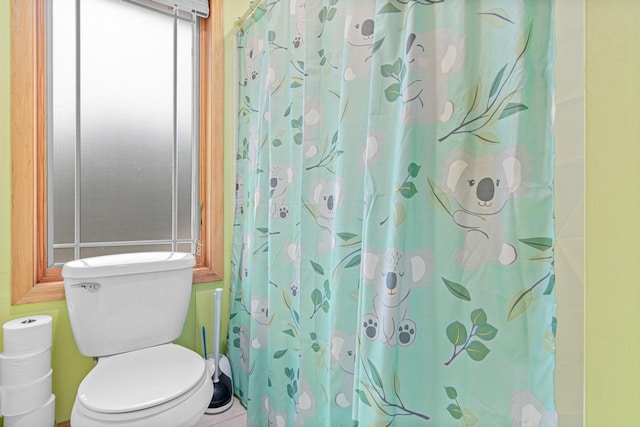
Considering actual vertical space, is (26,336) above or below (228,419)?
above

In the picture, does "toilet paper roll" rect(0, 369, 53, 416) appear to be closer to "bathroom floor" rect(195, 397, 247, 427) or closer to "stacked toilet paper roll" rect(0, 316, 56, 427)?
"stacked toilet paper roll" rect(0, 316, 56, 427)

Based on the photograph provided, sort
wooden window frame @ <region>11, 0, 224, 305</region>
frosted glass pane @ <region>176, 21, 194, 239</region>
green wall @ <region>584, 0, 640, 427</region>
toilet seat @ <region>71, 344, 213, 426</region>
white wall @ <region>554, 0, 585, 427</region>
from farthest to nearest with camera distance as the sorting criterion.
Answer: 1. frosted glass pane @ <region>176, 21, 194, 239</region>
2. wooden window frame @ <region>11, 0, 224, 305</region>
3. toilet seat @ <region>71, 344, 213, 426</region>
4. white wall @ <region>554, 0, 585, 427</region>
5. green wall @ <region>584, 0, 640, 427</region>

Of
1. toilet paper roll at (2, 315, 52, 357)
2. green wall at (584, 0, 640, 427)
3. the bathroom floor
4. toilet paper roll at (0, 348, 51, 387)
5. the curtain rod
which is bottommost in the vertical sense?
the bathroom floor

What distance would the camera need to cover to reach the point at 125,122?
1.52 metres

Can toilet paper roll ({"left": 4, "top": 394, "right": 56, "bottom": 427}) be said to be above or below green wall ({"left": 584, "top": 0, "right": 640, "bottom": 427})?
below

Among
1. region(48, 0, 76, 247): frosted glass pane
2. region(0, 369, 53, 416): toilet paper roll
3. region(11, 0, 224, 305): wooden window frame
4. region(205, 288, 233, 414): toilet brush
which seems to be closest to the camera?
region(0, 369, 53, 416): toilet paper roll

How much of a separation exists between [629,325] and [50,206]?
6.10ft

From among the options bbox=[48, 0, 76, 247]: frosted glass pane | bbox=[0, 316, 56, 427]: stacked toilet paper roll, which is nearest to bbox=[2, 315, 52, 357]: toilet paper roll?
bbox=[0, 316, 56, 427]: stacked toilet paper roll

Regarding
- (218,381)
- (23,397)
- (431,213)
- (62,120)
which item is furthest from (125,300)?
(431,213)

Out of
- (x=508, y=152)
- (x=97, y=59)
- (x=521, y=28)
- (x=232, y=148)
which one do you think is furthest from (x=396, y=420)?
(x=97, y=59)

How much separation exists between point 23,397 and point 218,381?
74 centimetres

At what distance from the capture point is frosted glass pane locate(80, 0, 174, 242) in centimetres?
144

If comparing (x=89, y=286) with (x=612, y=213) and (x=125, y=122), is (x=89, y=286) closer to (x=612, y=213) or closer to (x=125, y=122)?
(x=125, y=122)

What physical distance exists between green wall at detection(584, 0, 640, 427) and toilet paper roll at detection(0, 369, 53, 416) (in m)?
1.61
